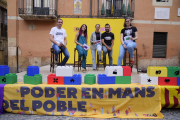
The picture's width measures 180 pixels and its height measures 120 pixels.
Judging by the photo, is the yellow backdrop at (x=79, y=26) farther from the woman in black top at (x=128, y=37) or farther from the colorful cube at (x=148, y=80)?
the colorful cube at (x=148, y=80)

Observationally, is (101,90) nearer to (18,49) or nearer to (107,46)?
(107,46)

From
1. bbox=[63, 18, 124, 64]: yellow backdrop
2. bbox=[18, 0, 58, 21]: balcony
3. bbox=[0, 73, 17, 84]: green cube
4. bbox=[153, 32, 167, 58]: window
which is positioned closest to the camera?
bbox=[0, 73, 17, 84]: green cube

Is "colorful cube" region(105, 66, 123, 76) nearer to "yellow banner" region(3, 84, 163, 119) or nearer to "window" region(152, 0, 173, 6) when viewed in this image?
"yellow banner" region(3, 84, 163, 119)

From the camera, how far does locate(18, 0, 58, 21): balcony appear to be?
21.8 feet

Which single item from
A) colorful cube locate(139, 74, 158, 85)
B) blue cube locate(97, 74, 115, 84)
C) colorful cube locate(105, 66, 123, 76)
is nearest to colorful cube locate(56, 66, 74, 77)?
blue cube locate(97, 74, 115, 84)

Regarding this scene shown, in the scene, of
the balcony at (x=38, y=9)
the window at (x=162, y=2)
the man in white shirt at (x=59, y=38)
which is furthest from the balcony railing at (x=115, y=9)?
the man in white shirt at (x=59, y=38)

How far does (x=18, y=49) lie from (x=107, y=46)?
17.3ft

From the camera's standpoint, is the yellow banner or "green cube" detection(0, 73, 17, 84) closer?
the yellow banner

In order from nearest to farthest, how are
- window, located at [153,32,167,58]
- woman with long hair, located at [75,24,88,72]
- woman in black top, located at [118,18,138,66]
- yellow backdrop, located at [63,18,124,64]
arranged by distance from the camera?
woman in black top, located at [118,18,138,66] → woman with long hair, located at [75,24,88,72] → yellow backdrop, located at [63,18,124,64] → window, located at [153,32,167,58]

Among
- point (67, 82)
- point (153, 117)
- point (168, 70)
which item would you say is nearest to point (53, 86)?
point (67, 82)

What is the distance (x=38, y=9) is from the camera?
7.03 metres

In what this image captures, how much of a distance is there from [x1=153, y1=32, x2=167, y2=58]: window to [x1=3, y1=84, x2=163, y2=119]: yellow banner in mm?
5896

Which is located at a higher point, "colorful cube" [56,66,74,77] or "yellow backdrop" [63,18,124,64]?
"yellow backdrop" [63,18,124,64]

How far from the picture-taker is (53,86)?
2.11 meters
